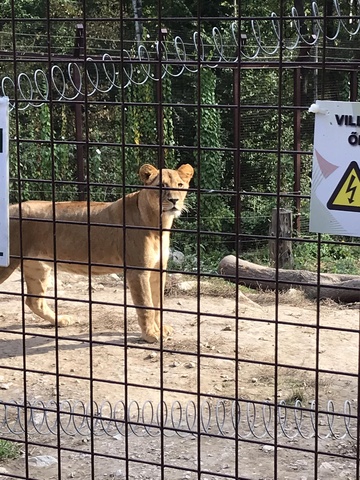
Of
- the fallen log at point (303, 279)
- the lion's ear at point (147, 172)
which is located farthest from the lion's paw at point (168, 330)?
the lion's ear at point (147, 172)

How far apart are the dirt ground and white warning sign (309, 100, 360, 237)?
0.36m

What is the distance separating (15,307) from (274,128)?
6512mm

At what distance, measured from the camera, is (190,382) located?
6.07 meters

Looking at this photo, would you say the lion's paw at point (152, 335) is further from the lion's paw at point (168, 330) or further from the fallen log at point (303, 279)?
the fallen log at point (303, 279)

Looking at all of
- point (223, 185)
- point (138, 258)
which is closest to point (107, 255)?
point (138, 258)

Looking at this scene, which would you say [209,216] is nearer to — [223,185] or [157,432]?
[223,185]

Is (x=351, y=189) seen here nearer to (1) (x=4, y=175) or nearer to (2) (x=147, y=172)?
(1) (x=4, y=175)

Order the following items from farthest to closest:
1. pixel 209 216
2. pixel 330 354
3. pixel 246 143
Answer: pixel 246 143 → pixel 209 216 → pixel 330 354

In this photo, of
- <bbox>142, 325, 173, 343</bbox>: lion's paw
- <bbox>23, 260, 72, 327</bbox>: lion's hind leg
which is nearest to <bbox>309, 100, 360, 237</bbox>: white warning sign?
<bbox>142, 325, 173, 343</bbox>: lion's paw

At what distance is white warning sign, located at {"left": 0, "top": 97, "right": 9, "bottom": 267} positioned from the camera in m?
3.34

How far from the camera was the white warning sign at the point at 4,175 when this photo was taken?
131 inches

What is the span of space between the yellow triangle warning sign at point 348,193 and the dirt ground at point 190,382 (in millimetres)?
406

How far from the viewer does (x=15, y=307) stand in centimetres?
798

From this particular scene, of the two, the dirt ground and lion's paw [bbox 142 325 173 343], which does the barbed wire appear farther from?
lion's paw [bbox 142 325 173 343]
